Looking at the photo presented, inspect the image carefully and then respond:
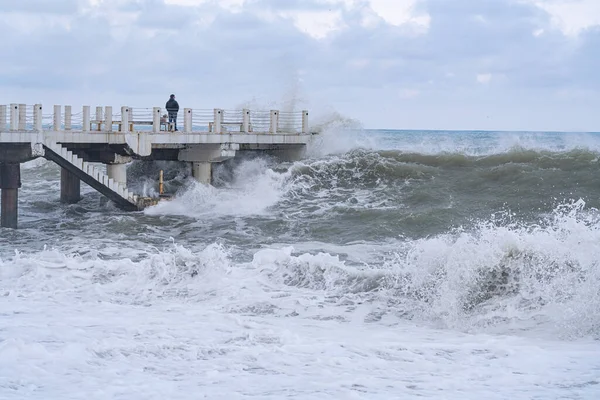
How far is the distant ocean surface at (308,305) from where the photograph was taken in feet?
25.5

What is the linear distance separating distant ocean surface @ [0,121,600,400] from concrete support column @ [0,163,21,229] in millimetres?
469

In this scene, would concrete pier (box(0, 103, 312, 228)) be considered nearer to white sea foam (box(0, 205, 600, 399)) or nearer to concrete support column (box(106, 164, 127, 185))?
concrete support column (box(106, 164, 127, 185))

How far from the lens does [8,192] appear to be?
18781 mm

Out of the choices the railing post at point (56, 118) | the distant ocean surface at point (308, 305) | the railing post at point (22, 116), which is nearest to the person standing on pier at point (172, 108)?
the distant ocean surface at point (308, 305)

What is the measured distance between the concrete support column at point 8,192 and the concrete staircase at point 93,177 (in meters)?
0.84

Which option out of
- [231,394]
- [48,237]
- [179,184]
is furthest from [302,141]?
[231,394]

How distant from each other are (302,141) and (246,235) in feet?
31.4

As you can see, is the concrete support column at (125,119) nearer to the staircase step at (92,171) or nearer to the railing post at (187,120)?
the staircase step at (92,171)

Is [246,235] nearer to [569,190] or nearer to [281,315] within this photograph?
[281,315]

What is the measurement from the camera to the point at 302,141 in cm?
2708

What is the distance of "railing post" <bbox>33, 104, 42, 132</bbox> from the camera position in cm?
1894

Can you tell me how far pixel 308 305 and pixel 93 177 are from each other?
10.5 m

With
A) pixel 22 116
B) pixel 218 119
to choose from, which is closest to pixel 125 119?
pixel 22 116

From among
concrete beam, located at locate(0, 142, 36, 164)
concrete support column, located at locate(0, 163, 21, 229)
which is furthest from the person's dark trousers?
concrete support column, located at locate(0, 163, 21, 229)
